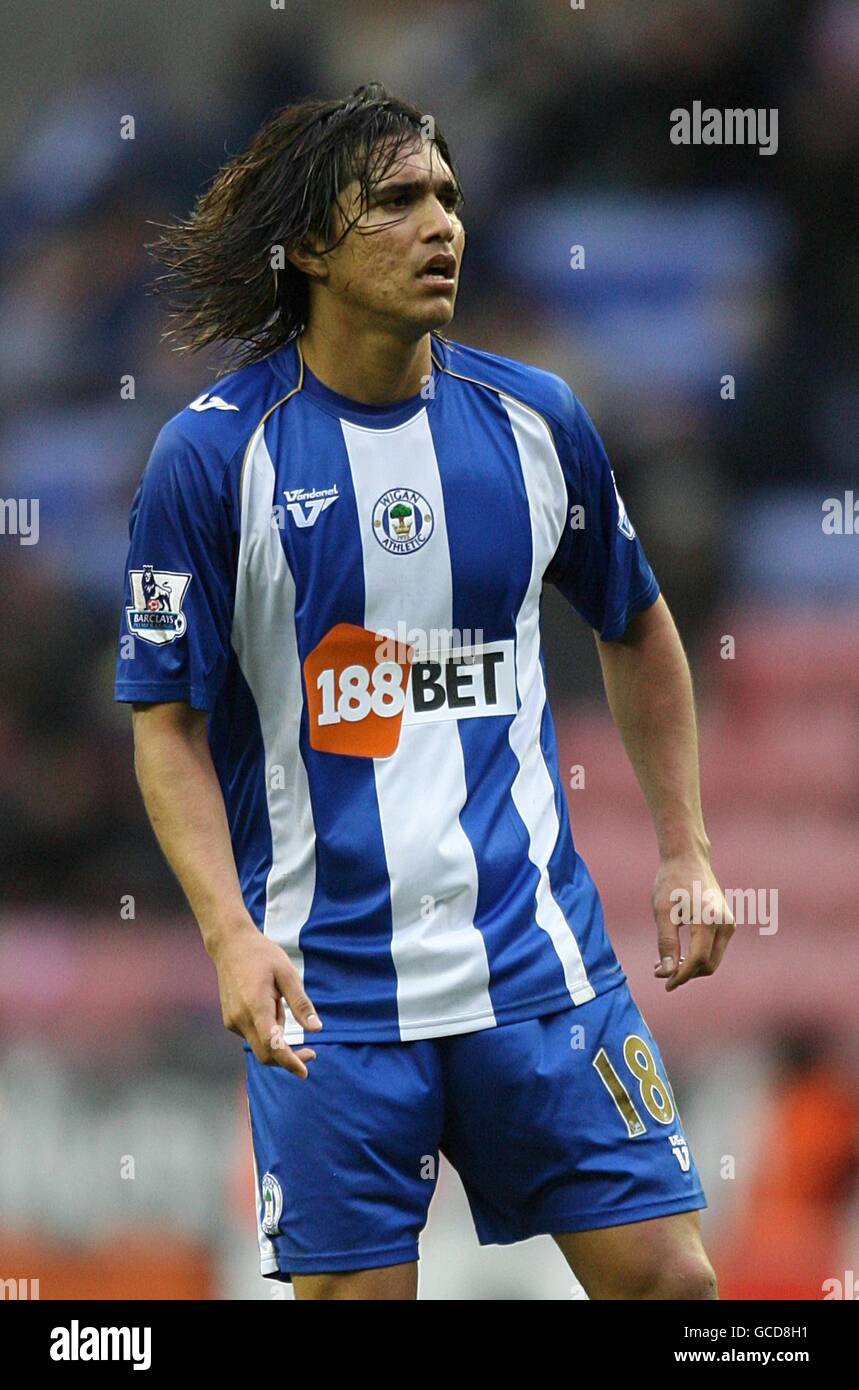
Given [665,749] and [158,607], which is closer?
[158,607]

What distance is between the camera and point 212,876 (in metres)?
2.68

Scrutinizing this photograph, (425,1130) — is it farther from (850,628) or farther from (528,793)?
(850,628)

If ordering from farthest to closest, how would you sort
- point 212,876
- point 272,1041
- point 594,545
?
1. point 594,545
2. point 212,876
3. point 272,1041

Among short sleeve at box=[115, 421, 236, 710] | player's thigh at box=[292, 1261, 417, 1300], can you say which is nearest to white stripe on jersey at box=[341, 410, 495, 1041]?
short sleeve at box=[115, 421, 236, 710]

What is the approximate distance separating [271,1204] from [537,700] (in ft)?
2.66

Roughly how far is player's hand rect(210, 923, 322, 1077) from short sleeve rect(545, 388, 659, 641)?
2.64 feet

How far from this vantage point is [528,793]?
2.92 metres

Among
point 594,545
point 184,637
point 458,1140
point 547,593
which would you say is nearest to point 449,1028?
point 458,1140

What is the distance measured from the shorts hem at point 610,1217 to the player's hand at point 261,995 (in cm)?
46

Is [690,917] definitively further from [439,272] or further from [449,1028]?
[439,272]

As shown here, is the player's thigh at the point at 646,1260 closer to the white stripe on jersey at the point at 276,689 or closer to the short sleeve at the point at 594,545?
the white stripe on jersey at the point at 276,689

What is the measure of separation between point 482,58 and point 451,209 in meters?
3.54

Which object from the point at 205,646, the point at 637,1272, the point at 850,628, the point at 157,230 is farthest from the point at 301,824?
the point at 157,230

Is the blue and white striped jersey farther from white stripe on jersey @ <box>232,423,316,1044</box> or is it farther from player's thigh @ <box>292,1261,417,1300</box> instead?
player's thigh @ <box>292,1261,417,1300</box>
